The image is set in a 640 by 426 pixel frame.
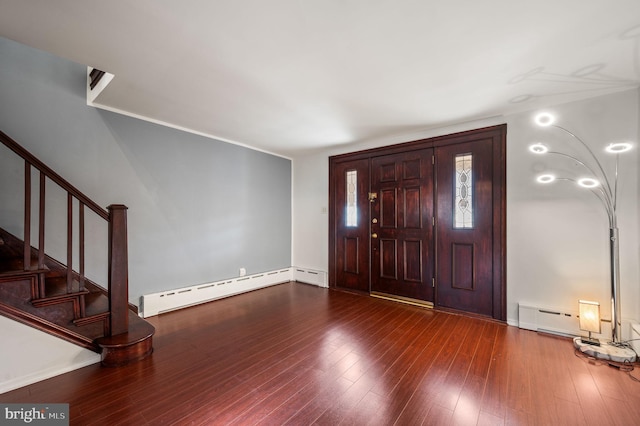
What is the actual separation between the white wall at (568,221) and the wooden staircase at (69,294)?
414cm

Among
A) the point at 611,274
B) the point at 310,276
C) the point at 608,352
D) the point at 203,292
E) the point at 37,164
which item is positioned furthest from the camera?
the point at 310,276

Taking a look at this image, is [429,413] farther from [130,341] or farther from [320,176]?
[320,176]

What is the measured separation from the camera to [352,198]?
460 centimetres

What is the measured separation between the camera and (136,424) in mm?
1553

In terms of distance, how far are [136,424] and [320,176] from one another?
4.13 meters

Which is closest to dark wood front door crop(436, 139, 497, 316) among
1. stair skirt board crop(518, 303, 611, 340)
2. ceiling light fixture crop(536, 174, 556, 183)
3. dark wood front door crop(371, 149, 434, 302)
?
dark wood front door crop(371, 149, 434, 302)

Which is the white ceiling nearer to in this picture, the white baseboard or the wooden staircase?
the wooden staircase

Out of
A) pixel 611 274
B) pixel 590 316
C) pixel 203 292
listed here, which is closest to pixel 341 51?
pixel 611 274

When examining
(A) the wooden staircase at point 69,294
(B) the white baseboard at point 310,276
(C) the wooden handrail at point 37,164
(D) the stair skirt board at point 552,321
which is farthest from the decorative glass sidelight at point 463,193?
(C) the wooden handrail at point 37,164

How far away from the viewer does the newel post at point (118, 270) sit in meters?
2.30

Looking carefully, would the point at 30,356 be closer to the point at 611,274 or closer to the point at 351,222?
the point at 351,222

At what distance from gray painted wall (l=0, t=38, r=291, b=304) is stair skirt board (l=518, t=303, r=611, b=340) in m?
3.86

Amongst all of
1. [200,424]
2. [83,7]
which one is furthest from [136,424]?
[83,7]

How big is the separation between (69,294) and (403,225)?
3866 mm
